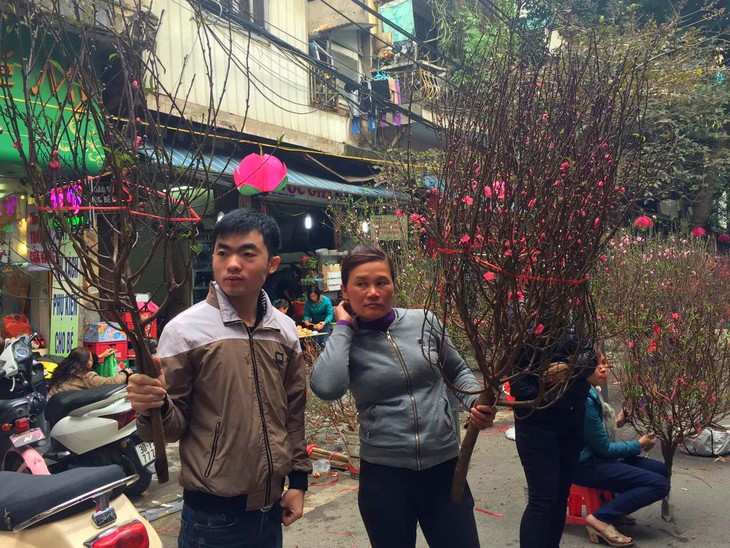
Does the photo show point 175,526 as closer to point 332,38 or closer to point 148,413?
point 148,413

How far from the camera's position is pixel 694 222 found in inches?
504

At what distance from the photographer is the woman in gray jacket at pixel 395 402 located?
7.29 feet

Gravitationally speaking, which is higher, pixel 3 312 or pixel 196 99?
pixel 196 99

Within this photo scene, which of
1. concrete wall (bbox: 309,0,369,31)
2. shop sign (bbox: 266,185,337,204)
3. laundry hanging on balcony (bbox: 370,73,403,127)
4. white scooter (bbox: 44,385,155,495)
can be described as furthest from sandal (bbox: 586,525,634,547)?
concrete wall (bbox: 309,0,369,31)

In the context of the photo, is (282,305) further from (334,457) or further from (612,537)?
(612,537)

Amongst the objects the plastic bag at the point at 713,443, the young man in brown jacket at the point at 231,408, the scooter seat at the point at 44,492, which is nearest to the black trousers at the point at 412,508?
the young man in brown jacket at the point at 231,408

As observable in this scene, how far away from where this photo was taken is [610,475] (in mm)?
3451

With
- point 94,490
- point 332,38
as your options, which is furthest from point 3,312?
point 332,38

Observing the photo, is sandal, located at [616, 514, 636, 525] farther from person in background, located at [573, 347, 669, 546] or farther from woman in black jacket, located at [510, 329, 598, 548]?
woman in black jacket, located at [510, 329, 598, 548]

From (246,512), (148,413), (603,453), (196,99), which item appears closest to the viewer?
(148,413)

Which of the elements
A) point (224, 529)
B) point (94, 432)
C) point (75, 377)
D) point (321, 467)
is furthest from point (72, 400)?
point (224, 529)

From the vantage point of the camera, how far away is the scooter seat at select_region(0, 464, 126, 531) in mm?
2166

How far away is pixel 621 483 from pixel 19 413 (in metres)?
3.87

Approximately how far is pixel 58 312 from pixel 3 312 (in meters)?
0.76
